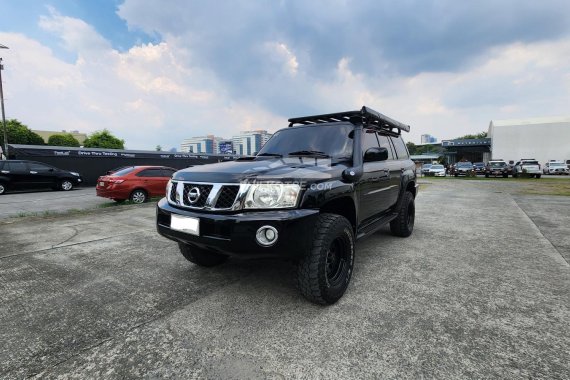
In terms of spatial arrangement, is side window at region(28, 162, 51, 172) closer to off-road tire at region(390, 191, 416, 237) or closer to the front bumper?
the front bumper

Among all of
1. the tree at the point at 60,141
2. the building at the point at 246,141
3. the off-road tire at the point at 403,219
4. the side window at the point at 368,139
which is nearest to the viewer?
the side window at the point at 368,139

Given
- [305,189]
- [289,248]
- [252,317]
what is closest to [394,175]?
[305,189]

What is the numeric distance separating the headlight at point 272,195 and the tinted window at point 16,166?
15.9 metres

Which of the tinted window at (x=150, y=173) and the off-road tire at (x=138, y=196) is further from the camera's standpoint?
the tinted window at (x=150, y=173)

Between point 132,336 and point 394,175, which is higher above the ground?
point 394,175

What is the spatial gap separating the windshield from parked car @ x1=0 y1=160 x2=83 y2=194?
14737mm

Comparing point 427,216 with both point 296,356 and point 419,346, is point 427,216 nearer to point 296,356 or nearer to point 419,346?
point 419,346

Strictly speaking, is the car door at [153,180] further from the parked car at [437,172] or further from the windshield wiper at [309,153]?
the parked car at [437,172]

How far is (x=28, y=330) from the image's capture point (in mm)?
2209

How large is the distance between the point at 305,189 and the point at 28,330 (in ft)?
7.71

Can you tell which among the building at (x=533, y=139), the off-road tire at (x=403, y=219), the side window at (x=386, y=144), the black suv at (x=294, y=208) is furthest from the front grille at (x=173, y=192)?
the building at (x=533, y=139)

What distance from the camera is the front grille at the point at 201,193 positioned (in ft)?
8.20

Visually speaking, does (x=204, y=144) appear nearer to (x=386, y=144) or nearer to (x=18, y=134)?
(x=18, y=134)

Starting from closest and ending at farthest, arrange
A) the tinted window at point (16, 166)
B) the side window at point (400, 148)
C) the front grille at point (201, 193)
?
the front grille at point (201, 193)
the side window at point (400, 148)
the tinted window at point (16, 166)
